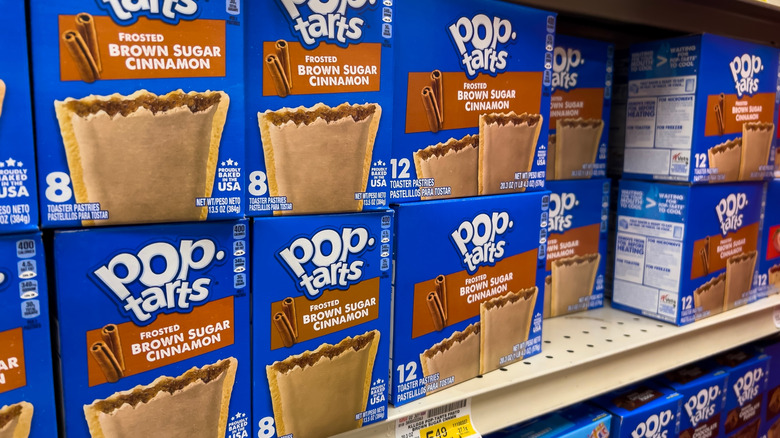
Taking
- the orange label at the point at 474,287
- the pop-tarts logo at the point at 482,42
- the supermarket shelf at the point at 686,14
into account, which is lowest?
the orange label at the point at 474,287

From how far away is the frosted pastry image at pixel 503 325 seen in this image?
1.18 metres

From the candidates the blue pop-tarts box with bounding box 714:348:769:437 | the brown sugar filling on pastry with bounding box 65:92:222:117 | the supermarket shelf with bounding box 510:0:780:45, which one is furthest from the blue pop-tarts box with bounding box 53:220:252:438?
the blue pop-tarts box with bounding box 714:348:769:437

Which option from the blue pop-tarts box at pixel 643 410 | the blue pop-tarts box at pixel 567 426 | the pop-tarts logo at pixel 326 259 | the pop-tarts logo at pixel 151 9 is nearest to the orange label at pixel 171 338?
the pop-tarts logo at pixel 326 259

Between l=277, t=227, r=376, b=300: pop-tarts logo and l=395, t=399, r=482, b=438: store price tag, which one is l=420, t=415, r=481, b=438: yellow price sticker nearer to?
l=395, t=399, r=482, b=438: store price tag

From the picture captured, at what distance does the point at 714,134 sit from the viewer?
1507mm

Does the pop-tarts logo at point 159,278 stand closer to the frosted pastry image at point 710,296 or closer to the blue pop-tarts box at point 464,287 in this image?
the blue pop-tarts box at point 464,287

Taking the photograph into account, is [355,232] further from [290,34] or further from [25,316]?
[25,316]

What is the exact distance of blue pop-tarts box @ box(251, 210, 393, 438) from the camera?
33.7 inches

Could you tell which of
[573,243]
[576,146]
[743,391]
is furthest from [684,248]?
[743,391]

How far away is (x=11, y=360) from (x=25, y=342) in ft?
0.08

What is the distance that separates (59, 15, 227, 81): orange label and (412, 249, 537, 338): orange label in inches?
21.5

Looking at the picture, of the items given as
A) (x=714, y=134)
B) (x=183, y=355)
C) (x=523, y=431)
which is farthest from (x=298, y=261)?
(x=714, y=134)

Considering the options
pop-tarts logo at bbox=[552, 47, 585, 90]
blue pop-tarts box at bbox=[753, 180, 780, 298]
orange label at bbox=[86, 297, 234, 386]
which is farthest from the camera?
blue pop-tarts box at bbox=[753, 180, 780, 298]

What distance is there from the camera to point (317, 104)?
2.79 feet
